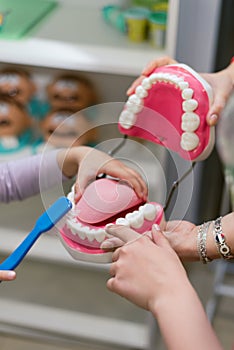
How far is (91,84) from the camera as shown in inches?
62.3

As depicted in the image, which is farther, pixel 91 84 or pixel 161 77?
pixel 91 84

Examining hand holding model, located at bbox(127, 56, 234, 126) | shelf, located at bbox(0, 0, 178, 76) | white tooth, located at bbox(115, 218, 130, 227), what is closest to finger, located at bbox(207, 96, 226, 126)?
hand holding model, located at bbox(127, 56, 234, 126)

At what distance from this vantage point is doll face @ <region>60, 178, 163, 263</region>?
763mm

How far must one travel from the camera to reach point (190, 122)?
869 millimetres

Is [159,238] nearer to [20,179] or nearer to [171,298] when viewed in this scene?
[171,298]

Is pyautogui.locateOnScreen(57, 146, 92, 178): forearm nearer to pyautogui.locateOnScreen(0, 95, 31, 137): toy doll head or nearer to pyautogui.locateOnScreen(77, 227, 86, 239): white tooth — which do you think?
pyautogui.locateOnScreen(77, 227, 86, 239): white tooth

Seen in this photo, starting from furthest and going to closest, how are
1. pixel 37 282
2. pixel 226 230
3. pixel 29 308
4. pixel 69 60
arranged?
pixel 37 282 → pixel 29 308 → pixel 69 60 → pixel 226 230

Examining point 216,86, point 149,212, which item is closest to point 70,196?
point 149,212

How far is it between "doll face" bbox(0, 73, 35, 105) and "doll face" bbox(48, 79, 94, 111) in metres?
0.06

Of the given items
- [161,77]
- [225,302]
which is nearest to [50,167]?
[161,77]

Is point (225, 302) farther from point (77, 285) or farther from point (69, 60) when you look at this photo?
point (69, 60)

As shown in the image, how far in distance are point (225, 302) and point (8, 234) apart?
73cm

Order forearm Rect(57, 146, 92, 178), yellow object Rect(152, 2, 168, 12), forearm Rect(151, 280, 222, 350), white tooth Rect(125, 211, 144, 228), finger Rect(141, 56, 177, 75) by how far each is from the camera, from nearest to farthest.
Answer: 1. forearm Rect(151, 280, 222, 350)
2. white tooth Rect(125, 211, 144, 228)
3. forearm Rect(57, 146, 92, 178)
4. finger Rect(141, 56, 177, 75)
5. yellow object Rect(152, 2, 168, 12)

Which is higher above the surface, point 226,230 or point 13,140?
point 226,230
